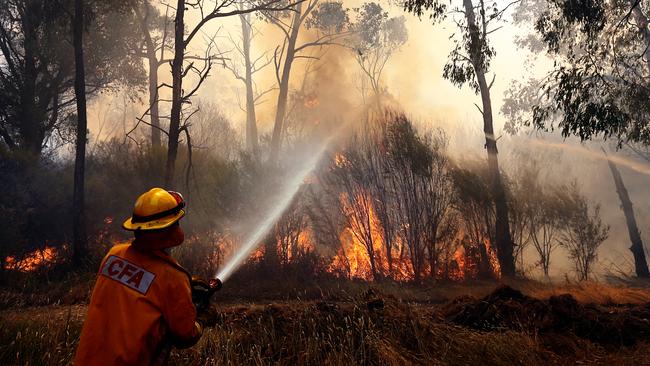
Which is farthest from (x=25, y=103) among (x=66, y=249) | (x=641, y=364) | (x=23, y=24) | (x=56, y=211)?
(x=641, y=364)

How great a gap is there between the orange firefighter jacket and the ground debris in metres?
4.61

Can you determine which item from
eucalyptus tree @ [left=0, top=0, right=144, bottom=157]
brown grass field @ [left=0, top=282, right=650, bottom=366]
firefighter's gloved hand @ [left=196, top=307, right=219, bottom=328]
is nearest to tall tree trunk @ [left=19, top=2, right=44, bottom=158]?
eucalyptus tree @ [left=0, top=0, right=144, bottom=157]

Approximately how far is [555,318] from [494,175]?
331 inches

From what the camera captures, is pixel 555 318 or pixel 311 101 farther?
pixel 311 101

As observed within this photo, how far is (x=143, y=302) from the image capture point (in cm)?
248

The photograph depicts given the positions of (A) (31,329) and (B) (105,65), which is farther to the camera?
(B) (105,65)

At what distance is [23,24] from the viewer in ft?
52.7

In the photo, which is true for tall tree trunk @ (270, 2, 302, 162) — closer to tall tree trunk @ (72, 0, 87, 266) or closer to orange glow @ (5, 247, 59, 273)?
tall tree trunk @ (72, 0, 87, 266)

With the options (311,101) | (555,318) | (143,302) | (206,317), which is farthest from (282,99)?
(143,302)

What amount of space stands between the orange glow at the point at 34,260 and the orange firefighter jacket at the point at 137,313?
1074 cm

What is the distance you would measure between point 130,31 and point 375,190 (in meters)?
14.2

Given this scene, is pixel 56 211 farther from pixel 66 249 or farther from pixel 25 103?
pixel 25 103

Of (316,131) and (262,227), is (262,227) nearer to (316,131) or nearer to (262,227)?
(262,227)

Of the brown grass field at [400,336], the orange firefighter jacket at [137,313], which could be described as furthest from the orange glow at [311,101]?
the orange firefighter jacket at [137,313]
